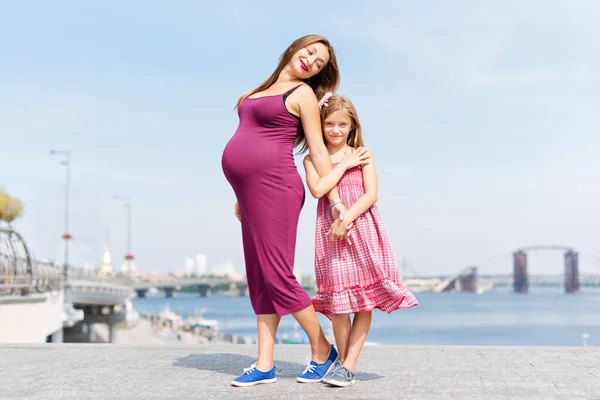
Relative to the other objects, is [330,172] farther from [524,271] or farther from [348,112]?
[524,271]

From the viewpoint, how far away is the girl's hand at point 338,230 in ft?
13.1

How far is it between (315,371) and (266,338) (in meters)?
0.33

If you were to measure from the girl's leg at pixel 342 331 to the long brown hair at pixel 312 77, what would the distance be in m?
0.94

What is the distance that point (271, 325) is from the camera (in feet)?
14.2

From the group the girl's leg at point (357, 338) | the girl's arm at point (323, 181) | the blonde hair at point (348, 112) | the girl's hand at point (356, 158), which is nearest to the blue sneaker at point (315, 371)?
the girl's leg at point (357, 338)

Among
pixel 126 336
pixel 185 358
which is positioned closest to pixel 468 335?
pixel 126 336

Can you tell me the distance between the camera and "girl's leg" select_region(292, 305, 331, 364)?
4199 millimetres

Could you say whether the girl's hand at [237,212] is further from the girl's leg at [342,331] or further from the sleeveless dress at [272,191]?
the girl's leg at [342,331]

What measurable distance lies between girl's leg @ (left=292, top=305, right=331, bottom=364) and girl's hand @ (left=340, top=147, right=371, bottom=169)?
796 millimetres

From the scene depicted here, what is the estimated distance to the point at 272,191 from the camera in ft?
13.6

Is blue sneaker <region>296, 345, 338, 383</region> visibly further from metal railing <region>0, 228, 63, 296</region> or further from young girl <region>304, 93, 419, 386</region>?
metal railing <region>0, 228, 63, 296</region>

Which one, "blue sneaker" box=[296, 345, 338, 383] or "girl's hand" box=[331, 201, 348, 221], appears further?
"blue sneaker" box=[296, 345, 338, 383]

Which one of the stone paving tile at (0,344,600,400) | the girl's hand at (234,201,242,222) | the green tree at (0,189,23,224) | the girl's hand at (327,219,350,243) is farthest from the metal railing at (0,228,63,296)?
the green tree at (0,189,23,224)

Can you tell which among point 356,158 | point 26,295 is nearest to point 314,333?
point 356,158
